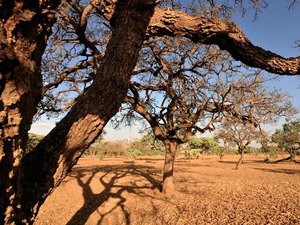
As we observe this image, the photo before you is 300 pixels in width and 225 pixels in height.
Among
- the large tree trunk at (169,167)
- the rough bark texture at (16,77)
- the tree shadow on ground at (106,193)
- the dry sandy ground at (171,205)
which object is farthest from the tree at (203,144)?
the rough bark texture at (16,77)

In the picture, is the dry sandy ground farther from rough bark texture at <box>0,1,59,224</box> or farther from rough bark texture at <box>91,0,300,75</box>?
rough bark texture at <box>0,1,59,224</box>

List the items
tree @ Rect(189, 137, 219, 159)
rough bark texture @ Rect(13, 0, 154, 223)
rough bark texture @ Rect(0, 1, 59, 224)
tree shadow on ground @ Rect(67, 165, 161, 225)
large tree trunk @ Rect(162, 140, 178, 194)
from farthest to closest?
tree @ Rect(189, 137, 219, 159), large tree trunk @ Rect(162, 140, 178, 194), tree shadow on ground @ Rect(67, 165, 161, 225), rough bark texture @ Rect(13, 0, 154, 223), rough bark texture @ Rect(0, 1, 59, 224)

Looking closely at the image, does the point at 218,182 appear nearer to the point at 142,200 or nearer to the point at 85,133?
the point at 142,200

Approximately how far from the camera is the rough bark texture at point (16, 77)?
5.66 feet

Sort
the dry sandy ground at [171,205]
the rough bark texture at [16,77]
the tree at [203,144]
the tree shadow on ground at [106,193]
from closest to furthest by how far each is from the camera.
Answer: the rough bark texture at [16,77] → the dry sandy ground at [171,205] → the tree shadow on ground at [106,193] → the tree at [203,144]

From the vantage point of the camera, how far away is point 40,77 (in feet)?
7.00

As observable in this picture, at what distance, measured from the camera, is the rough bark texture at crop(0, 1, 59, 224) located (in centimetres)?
173

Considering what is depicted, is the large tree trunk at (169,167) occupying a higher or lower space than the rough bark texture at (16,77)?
lower

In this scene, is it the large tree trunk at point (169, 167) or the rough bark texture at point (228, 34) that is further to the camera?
the large tree trunk at point (169, 167)

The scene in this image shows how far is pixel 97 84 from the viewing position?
271cm

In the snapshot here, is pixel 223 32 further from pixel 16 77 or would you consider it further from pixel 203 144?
pixel 203 144

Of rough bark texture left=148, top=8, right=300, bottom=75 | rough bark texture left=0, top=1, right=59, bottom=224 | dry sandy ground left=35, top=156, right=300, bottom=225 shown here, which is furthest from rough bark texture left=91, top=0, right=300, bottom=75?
dry sandy ground left=35, top=156, right=300, bottom=225

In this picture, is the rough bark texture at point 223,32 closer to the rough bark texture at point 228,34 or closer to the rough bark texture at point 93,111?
the rough bark texture at point 228,34

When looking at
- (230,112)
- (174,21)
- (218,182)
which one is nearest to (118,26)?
(174,21)
